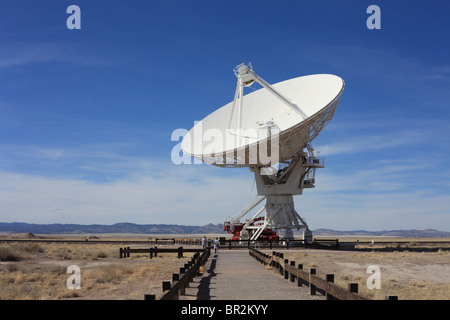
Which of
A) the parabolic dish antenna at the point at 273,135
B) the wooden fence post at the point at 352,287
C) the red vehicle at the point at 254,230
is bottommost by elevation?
the red vehicle at the point at 254,230

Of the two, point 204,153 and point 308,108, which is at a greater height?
point 308,108

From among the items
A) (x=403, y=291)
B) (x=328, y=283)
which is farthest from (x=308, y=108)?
(x=328, y=283)

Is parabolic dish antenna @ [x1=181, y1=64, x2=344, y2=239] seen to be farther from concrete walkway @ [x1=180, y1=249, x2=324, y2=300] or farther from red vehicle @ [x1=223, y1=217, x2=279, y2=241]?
concrete walkway @ [x1=180, y1=249, x2=324, y2=300]

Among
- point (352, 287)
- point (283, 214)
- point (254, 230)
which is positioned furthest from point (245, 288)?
point (254, 230)

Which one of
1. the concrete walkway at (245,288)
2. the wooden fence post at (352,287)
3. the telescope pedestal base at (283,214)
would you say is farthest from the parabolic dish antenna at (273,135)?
the wooden fence post at (352,287)

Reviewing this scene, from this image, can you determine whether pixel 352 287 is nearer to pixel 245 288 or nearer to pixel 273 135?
pixel 245 288

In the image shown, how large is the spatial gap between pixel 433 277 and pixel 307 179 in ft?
76.1

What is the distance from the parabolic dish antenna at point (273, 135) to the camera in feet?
112

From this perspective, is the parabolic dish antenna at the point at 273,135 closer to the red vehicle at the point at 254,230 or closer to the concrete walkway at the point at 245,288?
the red vehicle at the point at 254,230

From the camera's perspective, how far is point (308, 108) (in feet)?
114

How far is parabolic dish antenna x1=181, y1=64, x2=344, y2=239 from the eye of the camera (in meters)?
34.0

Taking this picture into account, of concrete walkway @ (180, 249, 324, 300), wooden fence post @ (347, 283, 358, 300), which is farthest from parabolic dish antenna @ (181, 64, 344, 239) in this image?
wooden fence post @ (347, 283, 358, 300)

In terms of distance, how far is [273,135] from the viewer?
3334 cm
